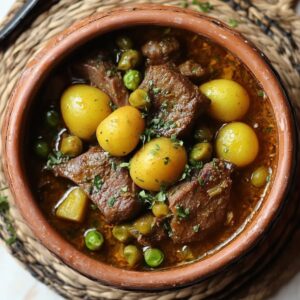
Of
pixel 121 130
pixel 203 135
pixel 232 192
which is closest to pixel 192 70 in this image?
pixel 203 135

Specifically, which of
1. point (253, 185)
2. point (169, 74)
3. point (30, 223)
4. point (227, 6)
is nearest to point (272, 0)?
point (227, 6)

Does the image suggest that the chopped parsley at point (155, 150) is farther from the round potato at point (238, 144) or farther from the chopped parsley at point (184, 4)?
the chopped parsley at point (184, 4)

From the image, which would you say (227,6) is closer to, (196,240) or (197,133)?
(197,133)

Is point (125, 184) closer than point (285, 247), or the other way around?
point (125, 184)

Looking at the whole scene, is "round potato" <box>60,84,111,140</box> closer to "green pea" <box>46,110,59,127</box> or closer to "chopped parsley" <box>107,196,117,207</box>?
"green pea" <box>46,110,59,127</box>

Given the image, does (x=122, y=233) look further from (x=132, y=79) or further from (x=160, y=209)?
(x=132, y=79)

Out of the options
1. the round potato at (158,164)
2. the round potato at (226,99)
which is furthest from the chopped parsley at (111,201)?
the round potato at (226,99)

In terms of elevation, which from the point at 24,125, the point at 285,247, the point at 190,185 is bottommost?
the point at 285,247
